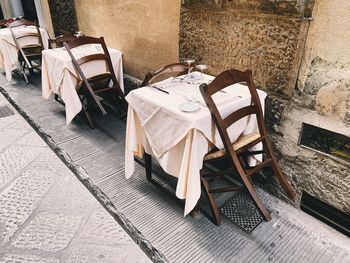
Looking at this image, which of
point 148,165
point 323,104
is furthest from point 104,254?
point 323,104

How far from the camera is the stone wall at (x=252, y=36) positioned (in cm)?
223

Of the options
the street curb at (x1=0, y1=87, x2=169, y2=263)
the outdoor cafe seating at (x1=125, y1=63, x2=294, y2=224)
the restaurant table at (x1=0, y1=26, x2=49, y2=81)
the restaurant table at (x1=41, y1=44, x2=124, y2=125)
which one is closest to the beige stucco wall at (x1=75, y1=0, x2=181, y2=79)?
the restaurant table at (x1=41, y1=44, x2=124, y2=125)

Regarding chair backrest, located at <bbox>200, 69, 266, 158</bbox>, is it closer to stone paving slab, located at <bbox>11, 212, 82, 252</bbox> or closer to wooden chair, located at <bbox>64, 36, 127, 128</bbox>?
stone paving slab, located at <bbox>11, 212, 82, 252</bbox>

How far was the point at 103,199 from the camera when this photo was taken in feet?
8.73

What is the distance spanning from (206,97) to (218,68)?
1124mm

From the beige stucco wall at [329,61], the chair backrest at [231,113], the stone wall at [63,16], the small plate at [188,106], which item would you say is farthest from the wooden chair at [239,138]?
the stone wall at [63,16]

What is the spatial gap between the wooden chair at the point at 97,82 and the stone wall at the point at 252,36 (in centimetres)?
132

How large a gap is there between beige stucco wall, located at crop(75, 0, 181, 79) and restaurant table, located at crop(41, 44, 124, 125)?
11.4 inches

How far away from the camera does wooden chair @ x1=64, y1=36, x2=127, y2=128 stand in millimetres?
3678

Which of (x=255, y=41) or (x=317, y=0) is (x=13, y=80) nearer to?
(x=255, y=41)

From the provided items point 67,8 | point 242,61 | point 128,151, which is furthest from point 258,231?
point 67,8

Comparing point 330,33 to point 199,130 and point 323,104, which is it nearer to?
point 323,104

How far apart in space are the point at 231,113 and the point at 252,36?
2.76 ft

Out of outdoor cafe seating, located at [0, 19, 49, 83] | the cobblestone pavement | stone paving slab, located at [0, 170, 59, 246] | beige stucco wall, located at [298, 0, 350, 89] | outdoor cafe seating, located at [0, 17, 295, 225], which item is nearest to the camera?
beige stucco wall, located at [298, 0, 350, 89]
